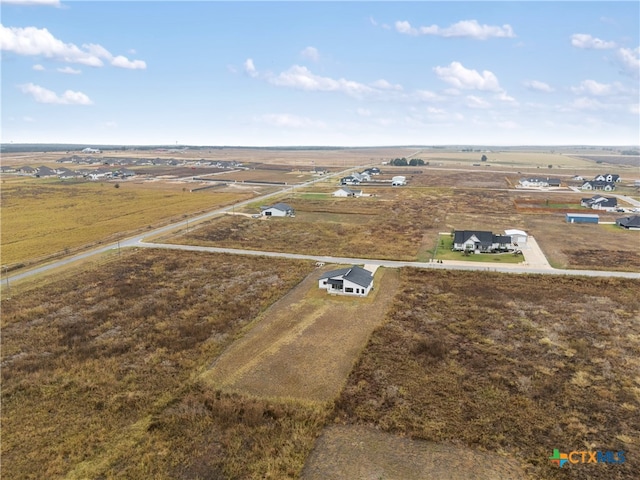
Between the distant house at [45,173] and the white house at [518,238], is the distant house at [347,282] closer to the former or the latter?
the white house at [518,238]

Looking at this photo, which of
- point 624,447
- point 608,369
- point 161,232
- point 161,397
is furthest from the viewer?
point 161,232

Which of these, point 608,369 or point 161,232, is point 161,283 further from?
point 608,369

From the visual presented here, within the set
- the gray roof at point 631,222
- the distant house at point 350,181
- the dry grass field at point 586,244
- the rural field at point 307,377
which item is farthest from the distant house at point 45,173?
the gray roof at point 631,222

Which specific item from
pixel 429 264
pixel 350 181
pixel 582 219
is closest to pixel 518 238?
pixel 429 264

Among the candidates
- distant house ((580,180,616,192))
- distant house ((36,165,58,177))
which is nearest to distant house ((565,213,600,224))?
distant house ((580,180,616,192))

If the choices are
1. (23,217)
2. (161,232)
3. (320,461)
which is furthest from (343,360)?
(23,217)

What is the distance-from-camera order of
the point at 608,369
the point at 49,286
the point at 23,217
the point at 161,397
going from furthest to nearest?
1. the point at 23,217
2. the point at 49,286
3. the point at 608,369
4. the point at 161,397

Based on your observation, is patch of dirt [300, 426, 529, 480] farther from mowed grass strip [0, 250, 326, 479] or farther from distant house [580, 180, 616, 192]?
distant house [580, 180, 616, 192]
